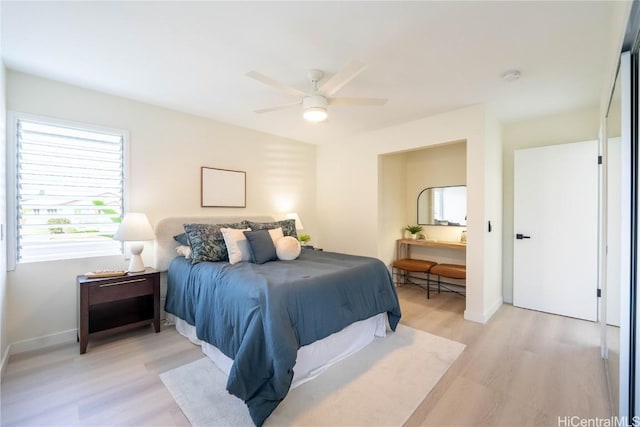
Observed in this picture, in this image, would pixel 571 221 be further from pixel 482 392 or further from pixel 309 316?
pixel 309 316

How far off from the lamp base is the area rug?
1.18 meters

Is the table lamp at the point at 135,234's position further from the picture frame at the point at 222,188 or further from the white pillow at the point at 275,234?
the white pillow at the point at 275,234

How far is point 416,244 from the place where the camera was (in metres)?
4.69

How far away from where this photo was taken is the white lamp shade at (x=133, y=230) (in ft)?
8.82

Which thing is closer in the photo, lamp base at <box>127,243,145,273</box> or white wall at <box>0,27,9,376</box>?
white wall at <box>0,27,9,376</box>

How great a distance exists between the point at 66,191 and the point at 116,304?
4.03 feet

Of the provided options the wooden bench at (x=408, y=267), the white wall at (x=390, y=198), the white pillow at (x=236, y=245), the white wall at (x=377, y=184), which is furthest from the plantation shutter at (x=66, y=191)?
the wooden bench at (x=408, y=267)

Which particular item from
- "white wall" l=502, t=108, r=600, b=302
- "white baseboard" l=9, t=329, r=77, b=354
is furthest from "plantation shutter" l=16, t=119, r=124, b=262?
"white wall" l=502, t=108, r=600, b=302

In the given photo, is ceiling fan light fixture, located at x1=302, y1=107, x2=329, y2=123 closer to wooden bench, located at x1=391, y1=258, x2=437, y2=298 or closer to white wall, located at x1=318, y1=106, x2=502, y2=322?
white wall, located at x1=318, y1=106, x2=502, y2=322

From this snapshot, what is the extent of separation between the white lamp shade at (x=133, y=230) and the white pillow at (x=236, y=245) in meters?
0.72

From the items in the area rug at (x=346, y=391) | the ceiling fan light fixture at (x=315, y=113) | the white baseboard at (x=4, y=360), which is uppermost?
the ceiling fan light fixture at (x=315, y=113)

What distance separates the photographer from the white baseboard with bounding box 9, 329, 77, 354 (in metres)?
2.46

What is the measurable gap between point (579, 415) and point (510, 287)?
238 cm

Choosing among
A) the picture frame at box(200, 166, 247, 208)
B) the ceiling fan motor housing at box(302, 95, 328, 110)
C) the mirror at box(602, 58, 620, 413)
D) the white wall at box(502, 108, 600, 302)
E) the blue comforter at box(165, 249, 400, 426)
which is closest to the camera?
the mirror at box(602, 58, 620, 413)
